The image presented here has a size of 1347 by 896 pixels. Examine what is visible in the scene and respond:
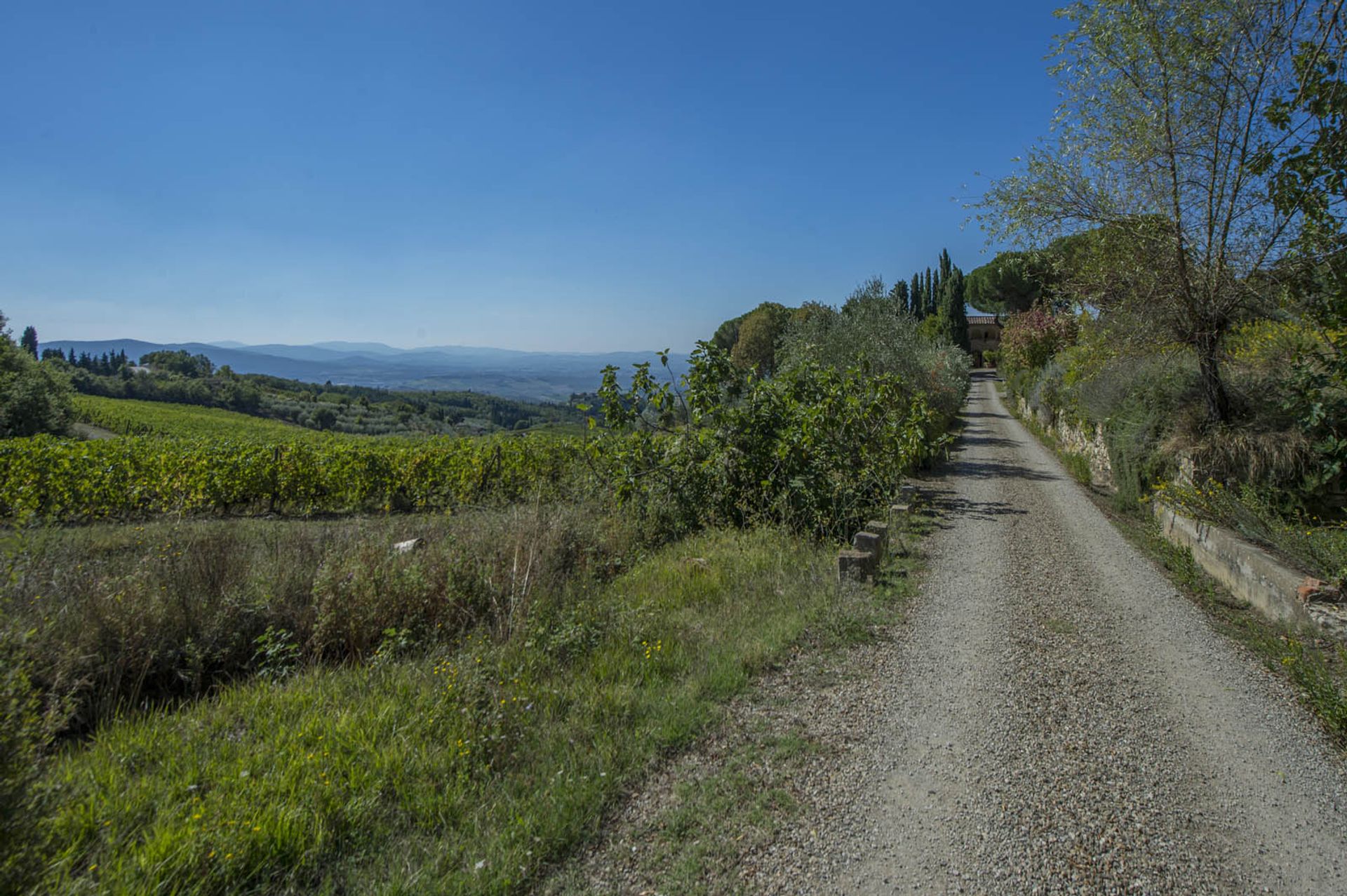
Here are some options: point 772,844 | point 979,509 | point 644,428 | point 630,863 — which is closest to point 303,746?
point 630,863

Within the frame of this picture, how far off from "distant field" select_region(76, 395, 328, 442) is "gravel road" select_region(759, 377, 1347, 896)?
82.5 feet

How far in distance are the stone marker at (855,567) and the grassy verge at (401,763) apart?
3.31 feet

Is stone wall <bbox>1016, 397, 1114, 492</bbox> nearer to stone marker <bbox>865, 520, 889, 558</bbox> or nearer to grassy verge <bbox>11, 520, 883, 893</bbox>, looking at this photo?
stone marker <bbox>865, 520, 889, 558</bbox>

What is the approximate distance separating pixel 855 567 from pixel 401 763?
14.5 feet

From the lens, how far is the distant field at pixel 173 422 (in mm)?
27562

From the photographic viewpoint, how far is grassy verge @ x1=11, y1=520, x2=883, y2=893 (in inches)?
98.3

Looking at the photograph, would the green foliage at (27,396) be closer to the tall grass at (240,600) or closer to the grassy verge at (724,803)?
the tall grass at (240,600)

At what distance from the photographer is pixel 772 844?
9.06 ft

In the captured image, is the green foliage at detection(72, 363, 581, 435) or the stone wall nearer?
the stone wall

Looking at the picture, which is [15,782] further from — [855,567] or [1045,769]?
[855,567]


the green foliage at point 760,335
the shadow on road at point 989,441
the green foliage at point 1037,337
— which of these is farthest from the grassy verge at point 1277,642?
the green foliage at point 760,335

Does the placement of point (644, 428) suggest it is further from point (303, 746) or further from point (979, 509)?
point (303, 746)

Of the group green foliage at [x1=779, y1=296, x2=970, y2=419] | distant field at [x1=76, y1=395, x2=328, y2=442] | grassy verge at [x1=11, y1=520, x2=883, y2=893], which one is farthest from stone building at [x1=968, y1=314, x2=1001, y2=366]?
grassy verge at [x1=11, y1=520, x2=883, y2=893]

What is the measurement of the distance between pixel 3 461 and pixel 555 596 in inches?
539
